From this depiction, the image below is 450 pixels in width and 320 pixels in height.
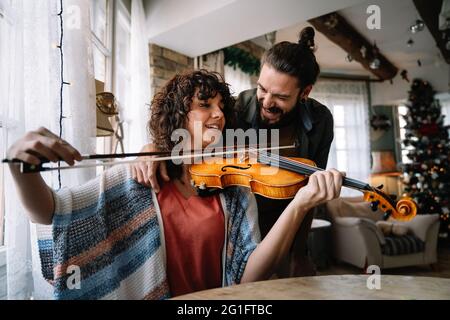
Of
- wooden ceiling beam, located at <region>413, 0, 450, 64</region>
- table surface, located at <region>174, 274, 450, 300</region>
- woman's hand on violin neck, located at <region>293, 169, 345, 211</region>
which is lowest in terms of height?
table surface, located at <region>174, 274, 450, 300</region>

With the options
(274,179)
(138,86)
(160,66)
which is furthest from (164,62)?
(274,179)

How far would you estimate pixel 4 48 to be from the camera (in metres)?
0.96

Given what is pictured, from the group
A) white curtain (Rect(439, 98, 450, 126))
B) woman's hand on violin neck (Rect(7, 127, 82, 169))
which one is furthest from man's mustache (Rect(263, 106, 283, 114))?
white curtain (Rect(439, 98, 450, 126))

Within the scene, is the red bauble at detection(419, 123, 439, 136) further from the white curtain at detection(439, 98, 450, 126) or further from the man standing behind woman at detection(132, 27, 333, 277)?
the man standing behind woman at detection(132, 27, 333, 277)

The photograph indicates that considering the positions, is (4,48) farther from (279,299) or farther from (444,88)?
(444,88)

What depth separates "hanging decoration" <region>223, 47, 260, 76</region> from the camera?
2145 millimetres

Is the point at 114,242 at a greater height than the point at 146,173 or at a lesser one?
lesser

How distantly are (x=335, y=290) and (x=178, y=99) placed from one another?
80cm

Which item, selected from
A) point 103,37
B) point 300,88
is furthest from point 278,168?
point 103,37

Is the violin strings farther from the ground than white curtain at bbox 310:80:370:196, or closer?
closer

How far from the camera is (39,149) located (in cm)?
71

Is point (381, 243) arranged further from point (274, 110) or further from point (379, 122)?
point (379, 122)

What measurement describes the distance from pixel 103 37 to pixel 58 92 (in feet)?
2.12

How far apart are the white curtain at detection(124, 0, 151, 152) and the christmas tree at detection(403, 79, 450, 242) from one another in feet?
11.6
